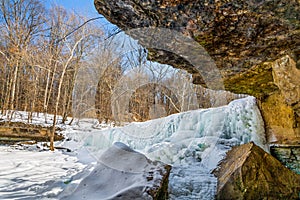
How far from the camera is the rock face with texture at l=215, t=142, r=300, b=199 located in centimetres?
206

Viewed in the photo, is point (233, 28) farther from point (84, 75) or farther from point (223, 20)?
point (84, 75)

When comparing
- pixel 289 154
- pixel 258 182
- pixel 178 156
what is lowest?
pixel 178 156

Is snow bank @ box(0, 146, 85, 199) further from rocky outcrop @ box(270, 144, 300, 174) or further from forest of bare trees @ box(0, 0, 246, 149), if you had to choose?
forest of bare trees @ box(0, 0, 246, 149)

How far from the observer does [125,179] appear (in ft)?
6.23

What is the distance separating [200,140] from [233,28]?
10.6 feet

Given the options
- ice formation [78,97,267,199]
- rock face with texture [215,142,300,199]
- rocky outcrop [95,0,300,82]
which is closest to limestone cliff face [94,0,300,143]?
rocky outcrop [95,0,300,82]

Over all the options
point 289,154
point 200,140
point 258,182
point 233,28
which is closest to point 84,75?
point 200,140

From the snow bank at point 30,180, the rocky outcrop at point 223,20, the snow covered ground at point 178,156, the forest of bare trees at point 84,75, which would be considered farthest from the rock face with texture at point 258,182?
the forest of bare trees at point 84,75

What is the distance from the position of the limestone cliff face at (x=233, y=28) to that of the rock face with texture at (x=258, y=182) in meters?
0.81

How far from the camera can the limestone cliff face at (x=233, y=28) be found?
1245mm

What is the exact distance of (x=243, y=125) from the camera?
4.02 metres

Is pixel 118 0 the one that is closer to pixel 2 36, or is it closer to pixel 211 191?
pixel 211 191

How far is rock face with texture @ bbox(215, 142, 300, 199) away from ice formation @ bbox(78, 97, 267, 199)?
0.30 metres

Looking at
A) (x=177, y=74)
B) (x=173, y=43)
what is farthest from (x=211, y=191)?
(x=177, y=74)
